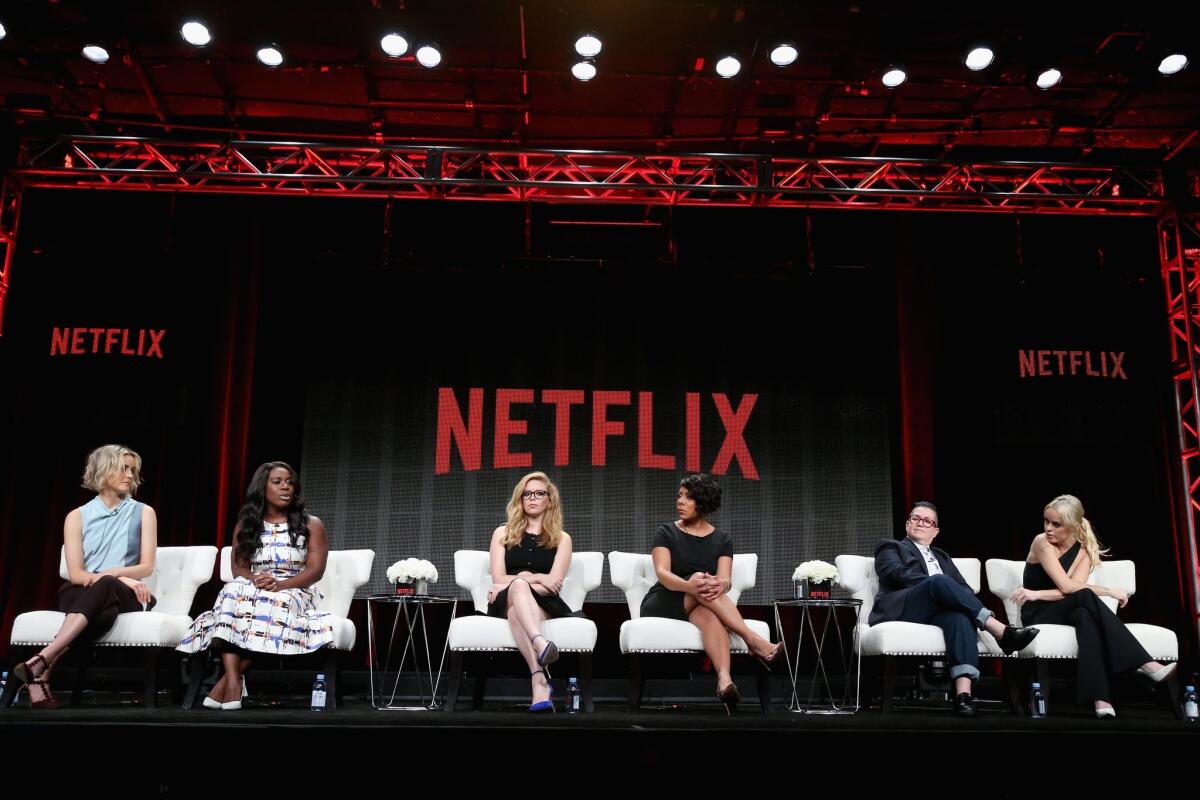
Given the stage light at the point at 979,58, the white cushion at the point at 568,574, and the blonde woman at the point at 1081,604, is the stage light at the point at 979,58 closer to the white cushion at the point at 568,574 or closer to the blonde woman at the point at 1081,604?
the blonde woman at the point at 1081,604

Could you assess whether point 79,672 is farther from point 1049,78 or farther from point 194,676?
point 1049,78

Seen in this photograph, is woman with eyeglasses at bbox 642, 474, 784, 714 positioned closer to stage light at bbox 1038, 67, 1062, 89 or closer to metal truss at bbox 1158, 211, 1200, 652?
stage light at bbox 1038, 67, 1062, 89

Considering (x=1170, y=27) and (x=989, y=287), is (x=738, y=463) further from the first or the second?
(x=1170, y=27)

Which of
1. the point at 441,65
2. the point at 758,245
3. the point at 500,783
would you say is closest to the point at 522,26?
the point at 441,65

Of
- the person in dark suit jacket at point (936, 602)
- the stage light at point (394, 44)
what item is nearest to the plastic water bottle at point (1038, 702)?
the person in dark suit jacket at point (936, 602)

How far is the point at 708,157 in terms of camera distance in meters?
6.65

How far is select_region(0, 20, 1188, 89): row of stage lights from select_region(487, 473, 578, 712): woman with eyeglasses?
98.7 inches

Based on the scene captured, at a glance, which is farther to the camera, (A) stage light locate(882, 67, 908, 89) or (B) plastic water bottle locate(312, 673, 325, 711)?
(A) stage light locate(882, 67, 908, 89)

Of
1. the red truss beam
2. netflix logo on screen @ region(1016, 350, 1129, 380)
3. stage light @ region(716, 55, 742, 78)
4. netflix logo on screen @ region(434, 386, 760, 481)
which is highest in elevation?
stage light @ region(716, 55, 742, 78)

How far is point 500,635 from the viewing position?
15.8ft

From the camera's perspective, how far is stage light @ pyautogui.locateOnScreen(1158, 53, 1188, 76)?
19.1 ft

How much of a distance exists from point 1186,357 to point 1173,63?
2.03 metres

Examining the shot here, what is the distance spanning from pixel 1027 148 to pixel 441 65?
13.7ft

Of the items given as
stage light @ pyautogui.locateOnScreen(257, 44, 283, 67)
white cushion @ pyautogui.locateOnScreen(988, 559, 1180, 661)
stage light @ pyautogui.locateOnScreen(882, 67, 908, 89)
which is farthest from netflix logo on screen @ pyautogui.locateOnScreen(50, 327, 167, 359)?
white cushion @ pyautogui.locateOnScreen(988, 559, 1180, 661)
